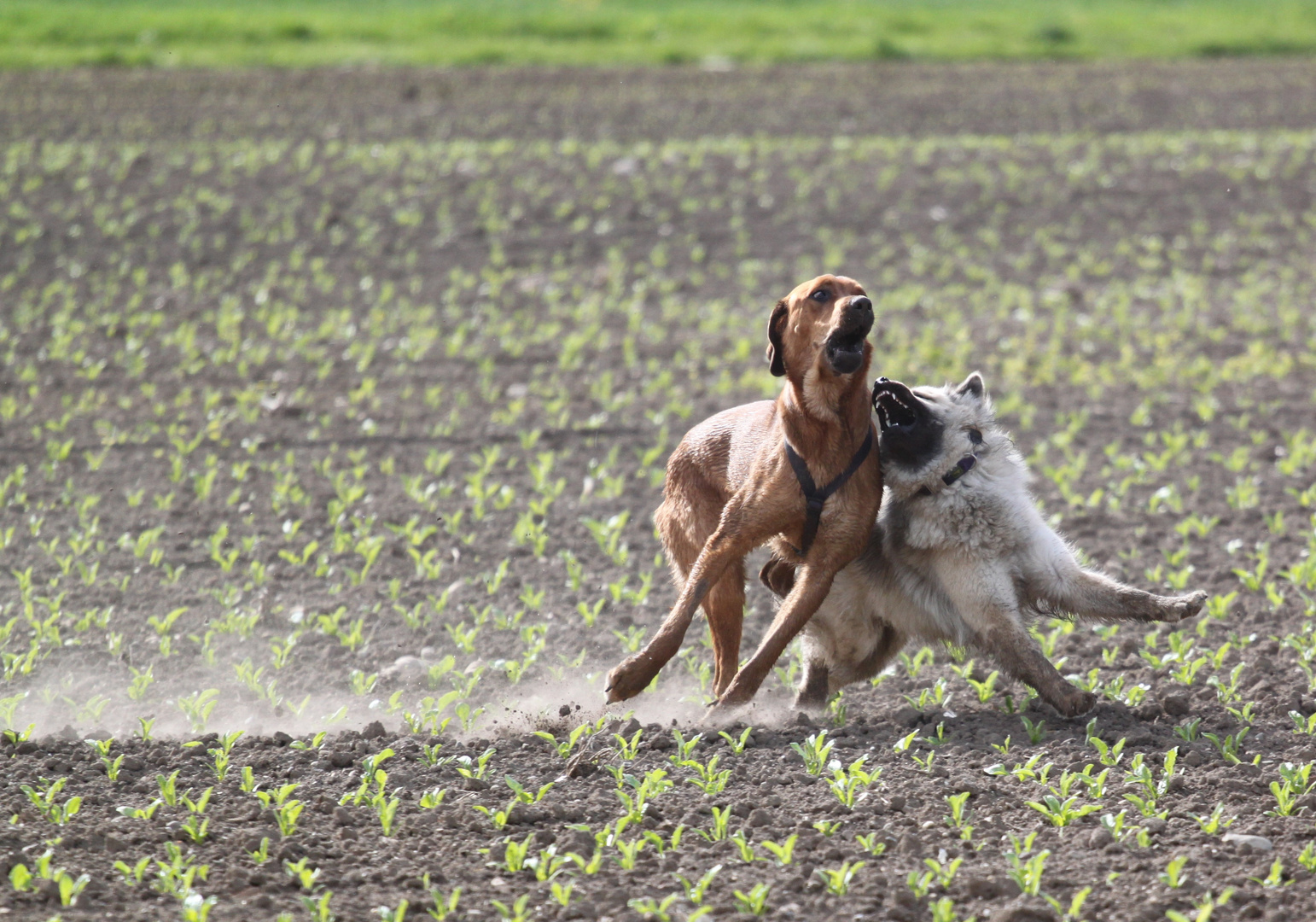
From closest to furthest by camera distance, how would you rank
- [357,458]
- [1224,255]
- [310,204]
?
[357,458] → [1224,255] → [310,204]

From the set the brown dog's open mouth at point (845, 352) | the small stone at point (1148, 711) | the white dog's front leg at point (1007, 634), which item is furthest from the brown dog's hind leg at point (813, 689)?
the brown dog's open mouth at point (845, 352)

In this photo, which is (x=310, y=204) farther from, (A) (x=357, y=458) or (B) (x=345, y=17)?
(B) (x=345, y=17)

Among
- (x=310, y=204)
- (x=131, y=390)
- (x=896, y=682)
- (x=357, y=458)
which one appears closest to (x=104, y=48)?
(x=310, y=204)

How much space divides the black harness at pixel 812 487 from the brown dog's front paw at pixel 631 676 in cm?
66

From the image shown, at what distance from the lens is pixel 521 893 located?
3.96 meters

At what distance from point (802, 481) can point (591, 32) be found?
20.3m

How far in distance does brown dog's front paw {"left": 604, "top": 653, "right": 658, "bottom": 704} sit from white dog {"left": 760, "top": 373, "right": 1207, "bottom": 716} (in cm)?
79

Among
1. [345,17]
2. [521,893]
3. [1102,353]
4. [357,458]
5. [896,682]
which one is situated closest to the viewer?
[521,893]

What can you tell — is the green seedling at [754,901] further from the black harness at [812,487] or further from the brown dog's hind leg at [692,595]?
the black harness at [812,487]

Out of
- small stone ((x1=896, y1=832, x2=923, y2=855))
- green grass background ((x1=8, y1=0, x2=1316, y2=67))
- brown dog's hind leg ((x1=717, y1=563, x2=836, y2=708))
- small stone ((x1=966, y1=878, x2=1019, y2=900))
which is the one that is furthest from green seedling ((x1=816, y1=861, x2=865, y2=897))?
green grass background ((x1=8, y1=0, x2=1316, y2=67))

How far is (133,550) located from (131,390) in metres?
3.15

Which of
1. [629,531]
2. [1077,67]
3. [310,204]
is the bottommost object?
[629,531]

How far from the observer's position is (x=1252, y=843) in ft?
13.4

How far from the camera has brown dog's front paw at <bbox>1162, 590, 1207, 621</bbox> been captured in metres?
4.95
